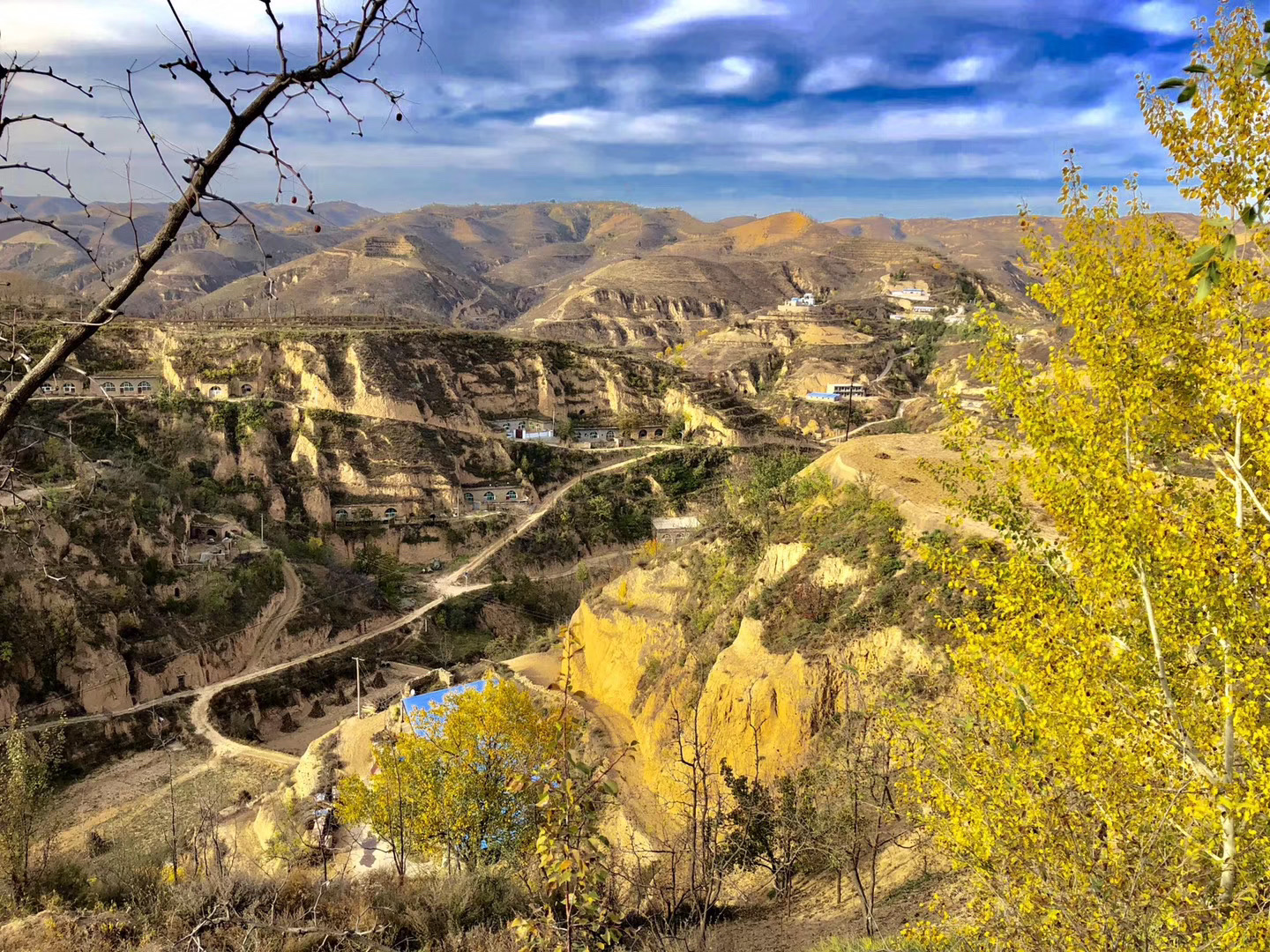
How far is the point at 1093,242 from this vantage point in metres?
6.31

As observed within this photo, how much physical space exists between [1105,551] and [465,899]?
6911mm

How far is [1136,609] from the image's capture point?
19.5ft

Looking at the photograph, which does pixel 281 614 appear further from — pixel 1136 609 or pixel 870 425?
pixel 870 425

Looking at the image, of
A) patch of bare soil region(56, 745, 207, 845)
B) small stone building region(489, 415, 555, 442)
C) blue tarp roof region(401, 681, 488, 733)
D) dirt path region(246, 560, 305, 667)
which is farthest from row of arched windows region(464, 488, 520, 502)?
blue tarp roof region(401, 681, 488, 733)

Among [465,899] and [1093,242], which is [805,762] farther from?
[1093,242]

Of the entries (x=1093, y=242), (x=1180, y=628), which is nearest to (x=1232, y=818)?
(x=1180, y=628)

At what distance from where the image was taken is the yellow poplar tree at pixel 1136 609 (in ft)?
16.4

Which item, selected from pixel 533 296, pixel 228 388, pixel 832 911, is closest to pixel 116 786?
pixel 832 911

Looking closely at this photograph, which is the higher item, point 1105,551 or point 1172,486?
point 1172,486

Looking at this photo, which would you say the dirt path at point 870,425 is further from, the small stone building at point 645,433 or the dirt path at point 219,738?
the dirt path at point 219,738

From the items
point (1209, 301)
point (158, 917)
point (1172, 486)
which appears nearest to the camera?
point (1209, 301)

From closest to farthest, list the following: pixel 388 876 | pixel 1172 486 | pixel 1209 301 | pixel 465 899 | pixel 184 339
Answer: pixel 1209 301, pixel 1172 486, pixel 465 899, pixel 388 876, pixel 184 339

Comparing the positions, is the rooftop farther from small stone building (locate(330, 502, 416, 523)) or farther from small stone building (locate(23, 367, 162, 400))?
small stone building (locate(23, 367, 162, 400))

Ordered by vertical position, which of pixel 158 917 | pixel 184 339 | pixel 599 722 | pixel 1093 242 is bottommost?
pixel 599 722
